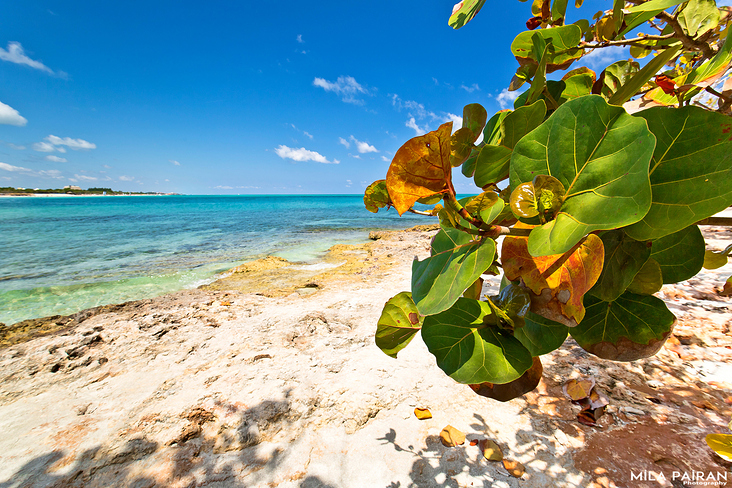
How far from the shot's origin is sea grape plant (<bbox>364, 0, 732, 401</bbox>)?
309mm

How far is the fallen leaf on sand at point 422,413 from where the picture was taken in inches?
72.9

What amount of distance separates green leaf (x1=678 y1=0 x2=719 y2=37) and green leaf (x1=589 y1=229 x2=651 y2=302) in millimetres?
757

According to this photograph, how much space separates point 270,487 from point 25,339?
4.14 metres

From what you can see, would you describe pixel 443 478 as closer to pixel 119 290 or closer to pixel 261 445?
pixel 261 445

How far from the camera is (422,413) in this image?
188cm

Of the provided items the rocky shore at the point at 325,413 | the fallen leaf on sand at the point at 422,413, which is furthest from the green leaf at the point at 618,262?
the fallen leaf on sand at the point at 422,413

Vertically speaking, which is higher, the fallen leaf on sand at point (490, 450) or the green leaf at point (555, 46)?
the green leaf at point (555, 46)

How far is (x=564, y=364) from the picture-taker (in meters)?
2.13

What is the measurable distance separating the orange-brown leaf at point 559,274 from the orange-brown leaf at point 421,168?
5.0 inches

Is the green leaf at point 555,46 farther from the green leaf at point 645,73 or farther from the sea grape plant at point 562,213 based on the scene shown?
the green leaf at point 645,73

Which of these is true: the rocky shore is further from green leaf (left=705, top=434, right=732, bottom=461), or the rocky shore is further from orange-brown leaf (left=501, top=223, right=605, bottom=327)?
orange-brown leaf (left=501, top=223, right=605, bottom=327)

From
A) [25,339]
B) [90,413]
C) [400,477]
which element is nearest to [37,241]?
[25,339]

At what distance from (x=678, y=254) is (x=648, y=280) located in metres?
0.11

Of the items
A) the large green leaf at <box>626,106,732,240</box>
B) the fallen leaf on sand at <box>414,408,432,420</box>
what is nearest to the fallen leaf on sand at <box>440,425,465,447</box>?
the fallen leaf on sand at <box>414,408,432,420</box>
